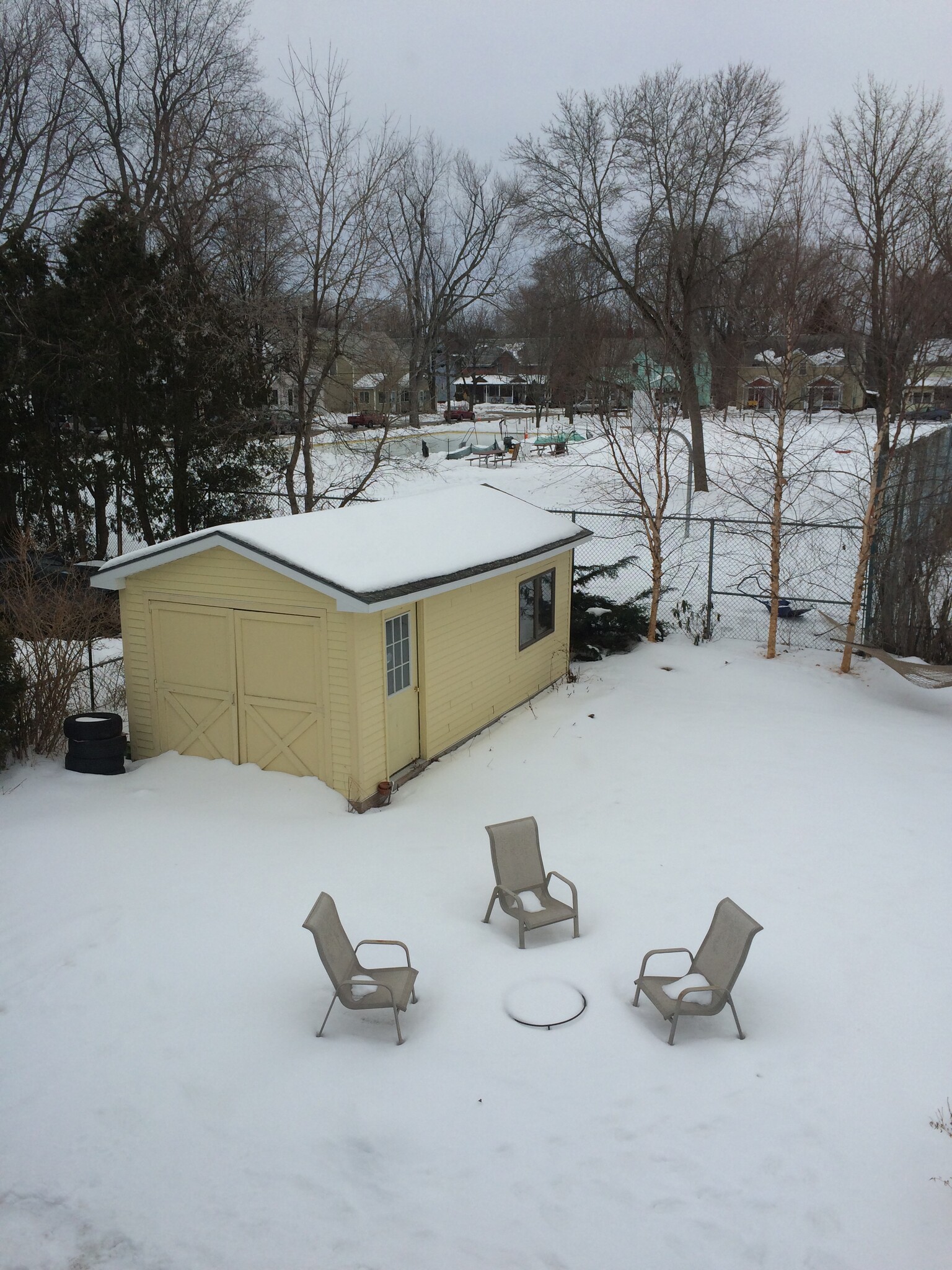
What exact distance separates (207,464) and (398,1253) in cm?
1635

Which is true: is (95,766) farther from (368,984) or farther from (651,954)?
(651,954)

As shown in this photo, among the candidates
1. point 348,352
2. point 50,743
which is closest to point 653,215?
point 348,352

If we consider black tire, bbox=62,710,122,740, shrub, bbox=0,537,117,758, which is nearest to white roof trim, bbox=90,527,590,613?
shrub, bbox=0,537,117,758

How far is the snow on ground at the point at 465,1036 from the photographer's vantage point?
458 cm

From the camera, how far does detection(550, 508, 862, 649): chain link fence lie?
15.2 m

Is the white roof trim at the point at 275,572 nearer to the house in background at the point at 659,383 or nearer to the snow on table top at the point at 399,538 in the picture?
the snow on table top at the point at 399,538

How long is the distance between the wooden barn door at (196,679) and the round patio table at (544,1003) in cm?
463

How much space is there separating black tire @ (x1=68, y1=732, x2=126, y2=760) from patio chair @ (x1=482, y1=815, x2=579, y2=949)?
4.68 m

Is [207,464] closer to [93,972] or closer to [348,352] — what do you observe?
[348,352]

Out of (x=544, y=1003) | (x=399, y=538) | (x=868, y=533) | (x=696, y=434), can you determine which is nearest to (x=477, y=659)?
(x=399, y=538)

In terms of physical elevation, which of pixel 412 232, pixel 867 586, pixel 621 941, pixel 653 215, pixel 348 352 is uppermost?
pixel 412 232

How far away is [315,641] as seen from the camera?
921 centimetres

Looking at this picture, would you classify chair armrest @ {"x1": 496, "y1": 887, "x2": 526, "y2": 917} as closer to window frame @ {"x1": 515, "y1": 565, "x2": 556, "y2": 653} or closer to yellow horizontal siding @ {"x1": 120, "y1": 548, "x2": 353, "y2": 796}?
yellow horizontal siding @ {"x1": 120, "y1": 548, "x2": 353, "y2": 796}

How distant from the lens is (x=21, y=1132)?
5.16 meters
